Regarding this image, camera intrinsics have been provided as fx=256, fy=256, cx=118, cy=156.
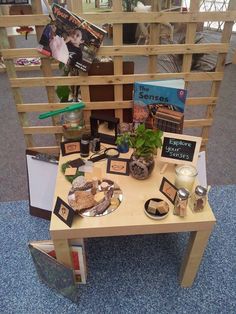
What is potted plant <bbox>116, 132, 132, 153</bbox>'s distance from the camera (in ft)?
3.59

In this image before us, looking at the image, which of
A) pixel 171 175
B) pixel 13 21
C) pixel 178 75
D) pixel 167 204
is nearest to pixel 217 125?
pixel 178 75

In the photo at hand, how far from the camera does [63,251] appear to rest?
0.98 m

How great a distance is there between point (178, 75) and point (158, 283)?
0.98 m

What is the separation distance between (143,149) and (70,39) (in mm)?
541

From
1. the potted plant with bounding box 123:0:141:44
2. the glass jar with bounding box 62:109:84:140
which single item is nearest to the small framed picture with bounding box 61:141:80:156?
the glass jar with bounding box 62:109:84:140

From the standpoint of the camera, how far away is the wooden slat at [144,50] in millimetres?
1084

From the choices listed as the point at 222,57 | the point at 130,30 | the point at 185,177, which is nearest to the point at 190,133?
the point at 222,57

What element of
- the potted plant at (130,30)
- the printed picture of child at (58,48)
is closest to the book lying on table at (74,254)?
the printed picture of child at (58,48)

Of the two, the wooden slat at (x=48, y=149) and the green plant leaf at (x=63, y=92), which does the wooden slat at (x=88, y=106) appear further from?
the wooden slat at (x=48, y=149)

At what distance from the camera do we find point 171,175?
43.5 inches

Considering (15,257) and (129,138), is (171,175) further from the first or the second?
(15,257)

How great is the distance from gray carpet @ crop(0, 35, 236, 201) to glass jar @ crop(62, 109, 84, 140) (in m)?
0.67

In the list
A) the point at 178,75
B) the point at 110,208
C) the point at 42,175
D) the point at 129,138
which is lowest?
the point at 42,175

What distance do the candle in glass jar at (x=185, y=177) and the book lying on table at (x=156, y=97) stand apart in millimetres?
295
